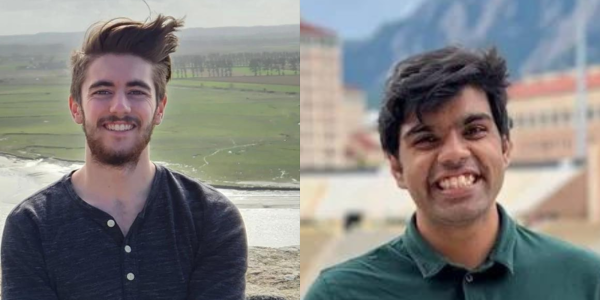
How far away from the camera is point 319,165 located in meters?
41.7

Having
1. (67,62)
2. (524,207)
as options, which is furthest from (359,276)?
(524,207)

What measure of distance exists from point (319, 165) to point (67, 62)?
39.1 m

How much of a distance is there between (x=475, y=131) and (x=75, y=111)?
1163 mm

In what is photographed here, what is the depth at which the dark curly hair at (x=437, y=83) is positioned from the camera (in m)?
1.84

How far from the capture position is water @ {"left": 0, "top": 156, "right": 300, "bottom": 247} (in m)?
2.61

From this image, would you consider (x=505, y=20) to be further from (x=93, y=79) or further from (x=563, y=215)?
(x=93, y=79)

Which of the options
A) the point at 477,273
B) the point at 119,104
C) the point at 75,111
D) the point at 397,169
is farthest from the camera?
the point at 75,111

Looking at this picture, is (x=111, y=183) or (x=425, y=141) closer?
(x=425, y=141)

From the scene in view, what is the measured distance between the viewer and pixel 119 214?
253 centimetres

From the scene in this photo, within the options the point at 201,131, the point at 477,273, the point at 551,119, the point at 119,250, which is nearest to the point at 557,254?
the point at 477,273

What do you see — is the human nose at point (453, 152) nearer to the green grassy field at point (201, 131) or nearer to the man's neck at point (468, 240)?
the man's neck at point (468, 240)

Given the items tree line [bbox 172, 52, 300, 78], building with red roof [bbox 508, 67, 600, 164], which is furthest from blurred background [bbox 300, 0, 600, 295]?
tree line [bbox 172, 52, 300, 78]

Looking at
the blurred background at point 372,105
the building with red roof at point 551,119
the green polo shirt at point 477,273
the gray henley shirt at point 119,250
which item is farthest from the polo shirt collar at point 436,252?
the building with red roof at point 551,119

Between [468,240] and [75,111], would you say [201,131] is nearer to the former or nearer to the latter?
[75,111]
